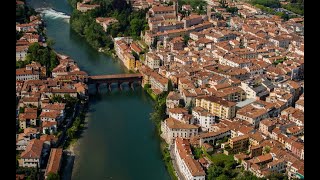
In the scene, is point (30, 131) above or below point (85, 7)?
below

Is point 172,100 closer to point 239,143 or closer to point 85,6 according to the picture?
point 239,143

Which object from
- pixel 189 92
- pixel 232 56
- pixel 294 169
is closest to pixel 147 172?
pixel 294 169

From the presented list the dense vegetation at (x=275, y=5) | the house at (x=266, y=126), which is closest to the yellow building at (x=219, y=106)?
the house at (x=266, y=126)

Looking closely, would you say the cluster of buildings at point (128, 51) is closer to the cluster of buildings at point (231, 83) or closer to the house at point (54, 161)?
the cluster of buildings at point (231, 83)

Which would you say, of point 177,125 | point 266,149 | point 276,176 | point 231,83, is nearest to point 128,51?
point 231,83

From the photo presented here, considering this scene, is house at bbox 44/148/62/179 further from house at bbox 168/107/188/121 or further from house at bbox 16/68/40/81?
house at bbox 16/68/40/81

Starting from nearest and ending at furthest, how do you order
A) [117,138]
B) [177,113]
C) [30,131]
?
[30,131] → [117,138] → [177,113]
